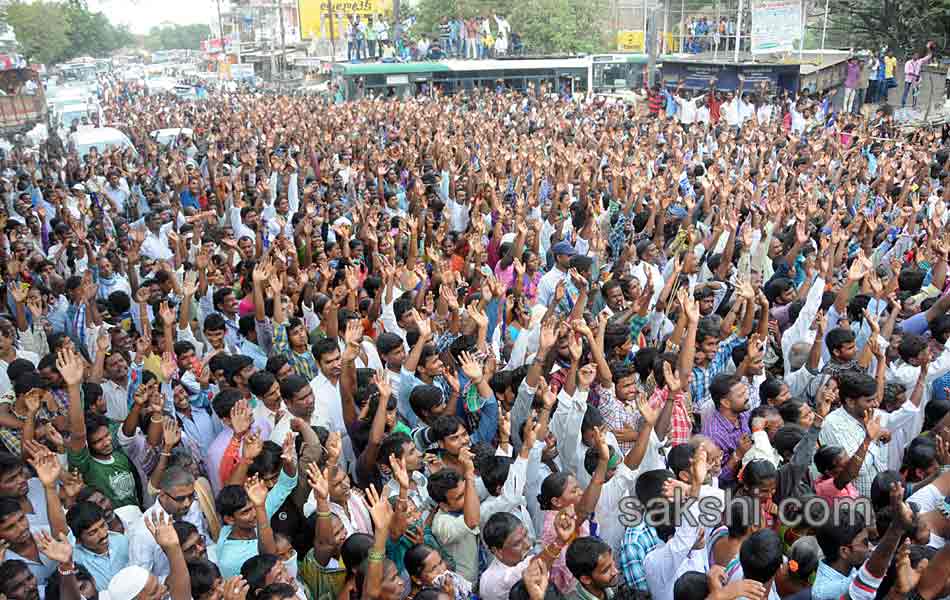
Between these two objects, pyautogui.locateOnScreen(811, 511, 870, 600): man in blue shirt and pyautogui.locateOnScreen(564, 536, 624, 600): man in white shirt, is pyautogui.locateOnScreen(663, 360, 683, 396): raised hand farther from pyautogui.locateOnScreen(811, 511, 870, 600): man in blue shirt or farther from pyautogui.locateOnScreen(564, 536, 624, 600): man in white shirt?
pyautogui.locateOnScreen(564, 536, 624, 600): man in white shirt

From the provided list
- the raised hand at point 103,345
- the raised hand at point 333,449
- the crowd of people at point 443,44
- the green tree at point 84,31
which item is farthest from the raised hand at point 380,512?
the green tree at point 84,31

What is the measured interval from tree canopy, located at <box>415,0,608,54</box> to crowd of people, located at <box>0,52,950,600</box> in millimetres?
26518

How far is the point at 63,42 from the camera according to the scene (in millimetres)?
46156

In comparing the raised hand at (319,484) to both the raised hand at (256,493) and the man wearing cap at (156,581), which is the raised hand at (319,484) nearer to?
the raised hand at (256,493)

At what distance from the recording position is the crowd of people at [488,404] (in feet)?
9.04

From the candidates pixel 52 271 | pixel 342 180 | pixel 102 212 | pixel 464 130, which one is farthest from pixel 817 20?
pixel 52 271

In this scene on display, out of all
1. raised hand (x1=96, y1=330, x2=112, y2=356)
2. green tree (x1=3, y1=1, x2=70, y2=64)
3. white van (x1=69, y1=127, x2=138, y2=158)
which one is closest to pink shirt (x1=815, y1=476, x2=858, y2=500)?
raised hand (x1=96, y1=330, x2=112, y2=356)

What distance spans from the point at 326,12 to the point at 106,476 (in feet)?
130

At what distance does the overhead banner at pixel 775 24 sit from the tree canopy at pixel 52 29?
30042 mm

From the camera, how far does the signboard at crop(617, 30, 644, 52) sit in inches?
1200

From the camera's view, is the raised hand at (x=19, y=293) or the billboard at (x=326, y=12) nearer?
the raised hand at (x=19, y=293)

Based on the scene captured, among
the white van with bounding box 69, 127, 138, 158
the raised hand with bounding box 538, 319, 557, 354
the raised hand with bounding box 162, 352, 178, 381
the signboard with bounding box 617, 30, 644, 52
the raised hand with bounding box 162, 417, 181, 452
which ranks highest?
the signboard with bounding box 617, 30, 644, 52

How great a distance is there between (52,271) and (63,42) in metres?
47.8

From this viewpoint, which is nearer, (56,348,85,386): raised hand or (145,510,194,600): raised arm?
(145,510,194,600): raised arm
